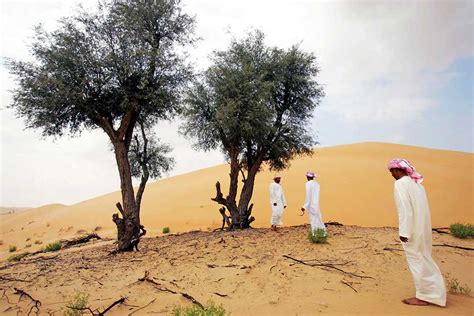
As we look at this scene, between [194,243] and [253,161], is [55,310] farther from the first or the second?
[253,161]

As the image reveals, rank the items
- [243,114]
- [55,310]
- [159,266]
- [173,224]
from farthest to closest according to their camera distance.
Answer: [173,224] → [243,114] → [159,266] → [55,310]

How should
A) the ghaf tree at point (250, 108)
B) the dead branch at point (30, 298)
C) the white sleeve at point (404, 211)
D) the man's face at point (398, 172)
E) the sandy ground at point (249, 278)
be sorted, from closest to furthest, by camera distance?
the white sleeve at point (404, 211) → the sandy ground at point (249, 278) → the man's face at point (398, 172) → the dead branch at point (30, 298) → the ghaf tree at point (250, 108)

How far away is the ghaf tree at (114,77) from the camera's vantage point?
10594 mm

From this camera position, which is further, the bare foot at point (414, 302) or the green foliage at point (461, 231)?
the green foliage at point (461, 231)

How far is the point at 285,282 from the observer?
686 cm

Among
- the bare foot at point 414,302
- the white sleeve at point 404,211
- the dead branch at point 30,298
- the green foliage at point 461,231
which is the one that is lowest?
the dead branch at point 30,298

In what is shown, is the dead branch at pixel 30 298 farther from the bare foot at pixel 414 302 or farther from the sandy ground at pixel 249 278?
the bare foot at pixel 414 302

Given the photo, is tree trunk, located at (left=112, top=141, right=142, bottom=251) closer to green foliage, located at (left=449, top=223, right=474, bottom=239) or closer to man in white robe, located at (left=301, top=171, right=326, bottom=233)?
man in white robe, located at (left=301, top=171, right=326, bottom=233)

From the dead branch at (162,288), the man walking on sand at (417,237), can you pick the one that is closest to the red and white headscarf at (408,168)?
the man walking on sand at (417,237)

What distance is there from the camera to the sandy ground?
584 centimetres

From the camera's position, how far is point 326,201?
81.5 ft

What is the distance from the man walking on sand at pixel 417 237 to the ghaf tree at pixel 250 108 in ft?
23.9

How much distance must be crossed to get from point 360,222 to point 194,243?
12.7m

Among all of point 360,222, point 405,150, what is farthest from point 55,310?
point 405,150
